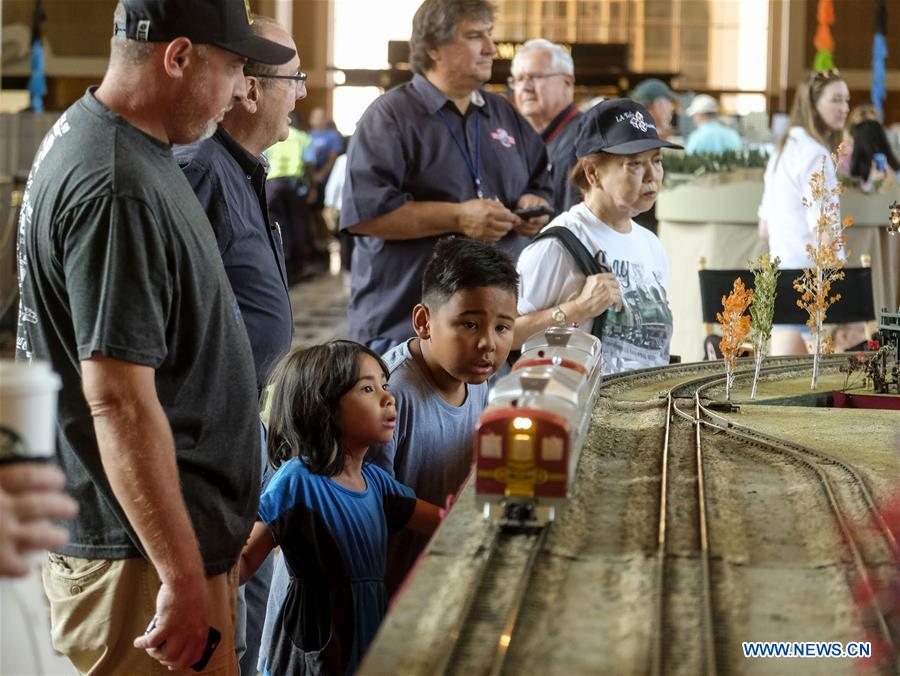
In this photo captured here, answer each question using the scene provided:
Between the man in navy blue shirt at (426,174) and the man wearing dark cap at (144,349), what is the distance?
2.70 metres

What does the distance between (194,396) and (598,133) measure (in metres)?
2.72

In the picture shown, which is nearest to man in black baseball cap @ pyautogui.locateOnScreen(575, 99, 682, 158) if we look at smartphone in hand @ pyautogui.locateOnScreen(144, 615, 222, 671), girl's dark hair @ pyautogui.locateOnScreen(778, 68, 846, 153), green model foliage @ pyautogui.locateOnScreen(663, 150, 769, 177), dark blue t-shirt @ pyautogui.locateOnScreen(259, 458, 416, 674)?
dark blue t-shirt @ pyautogui.locateOnScreen(259, 458, 416, 674)

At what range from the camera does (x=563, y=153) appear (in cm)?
751

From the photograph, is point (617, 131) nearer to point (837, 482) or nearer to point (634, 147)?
point (634, 147)

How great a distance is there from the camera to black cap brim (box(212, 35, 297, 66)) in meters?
3.03

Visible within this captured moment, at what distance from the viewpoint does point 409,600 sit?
8.25 ft

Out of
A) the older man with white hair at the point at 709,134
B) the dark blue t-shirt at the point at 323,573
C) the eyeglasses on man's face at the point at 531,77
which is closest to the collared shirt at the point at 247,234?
the dark blue t-shirt at the point at 323,573

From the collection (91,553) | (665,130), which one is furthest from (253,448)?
(665,130)

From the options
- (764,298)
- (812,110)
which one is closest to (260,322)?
(764,298)

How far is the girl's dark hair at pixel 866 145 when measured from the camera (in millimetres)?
13453

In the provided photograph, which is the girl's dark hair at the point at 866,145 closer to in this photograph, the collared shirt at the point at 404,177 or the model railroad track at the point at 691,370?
the model railroad track at the point at 691,370

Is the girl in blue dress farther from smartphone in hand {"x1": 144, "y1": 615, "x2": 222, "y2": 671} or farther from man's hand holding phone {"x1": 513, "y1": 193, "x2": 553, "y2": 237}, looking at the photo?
Answer: man's hand holding phone {"x1": 513, "y1": 193, "x2": 553, "y2": 237}

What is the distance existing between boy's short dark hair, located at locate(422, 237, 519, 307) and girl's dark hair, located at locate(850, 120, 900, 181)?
981cm

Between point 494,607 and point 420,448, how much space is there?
5.36 feet
